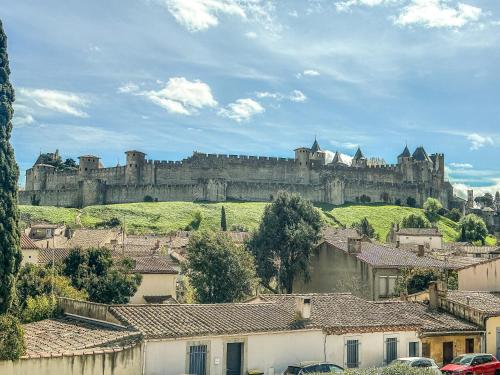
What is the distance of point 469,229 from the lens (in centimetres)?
11206

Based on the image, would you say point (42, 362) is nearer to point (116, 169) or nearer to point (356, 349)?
point (356, 349)

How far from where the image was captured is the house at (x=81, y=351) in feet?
54.2

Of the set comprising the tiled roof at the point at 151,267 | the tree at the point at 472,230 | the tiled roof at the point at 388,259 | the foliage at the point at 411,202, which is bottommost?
the tiled roof at the point at 151,267

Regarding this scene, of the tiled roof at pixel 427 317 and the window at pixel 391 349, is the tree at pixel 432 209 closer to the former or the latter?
the tiled roof at pixel 427 317

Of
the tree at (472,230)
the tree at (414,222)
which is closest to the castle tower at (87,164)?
the tree at (414,222)

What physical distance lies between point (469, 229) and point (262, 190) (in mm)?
41986

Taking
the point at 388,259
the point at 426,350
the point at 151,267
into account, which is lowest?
the point at 426,350

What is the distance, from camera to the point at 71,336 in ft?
66.4

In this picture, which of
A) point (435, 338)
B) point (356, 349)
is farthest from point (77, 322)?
point (435, 338)

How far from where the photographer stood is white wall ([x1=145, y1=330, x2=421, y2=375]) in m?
19.0

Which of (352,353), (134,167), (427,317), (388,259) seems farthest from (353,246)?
(134,167)

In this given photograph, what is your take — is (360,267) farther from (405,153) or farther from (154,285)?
(405,153)

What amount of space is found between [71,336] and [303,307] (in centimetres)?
785

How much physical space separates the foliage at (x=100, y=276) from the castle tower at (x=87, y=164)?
102 metres
